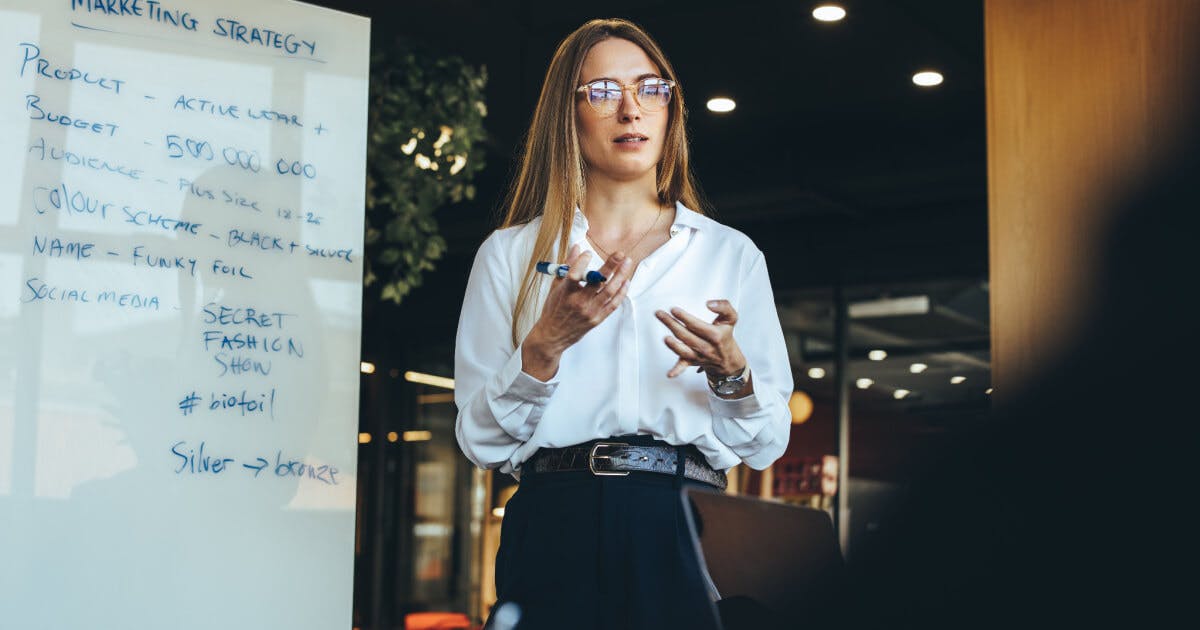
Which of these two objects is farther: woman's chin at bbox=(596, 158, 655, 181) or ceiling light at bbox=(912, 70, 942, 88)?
ceiling light at bbox=(912, 70, 942, 88)

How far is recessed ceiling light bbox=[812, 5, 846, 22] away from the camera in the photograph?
15.6 ft

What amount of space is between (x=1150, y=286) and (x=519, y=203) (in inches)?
56.1

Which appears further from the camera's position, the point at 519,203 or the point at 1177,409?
the point at 519,203

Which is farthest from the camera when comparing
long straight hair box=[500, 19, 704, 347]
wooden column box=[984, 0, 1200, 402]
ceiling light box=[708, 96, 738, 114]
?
ceiling light box=[708, 96, 738, 114]

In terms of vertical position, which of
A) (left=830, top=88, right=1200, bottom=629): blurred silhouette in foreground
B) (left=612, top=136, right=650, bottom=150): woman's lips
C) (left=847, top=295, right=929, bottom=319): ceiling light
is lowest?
(left=830, top=88, right=1200, bottom=629): blurred silhouette in foreground

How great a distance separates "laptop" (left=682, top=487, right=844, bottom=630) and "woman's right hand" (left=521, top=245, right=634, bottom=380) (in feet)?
1.97

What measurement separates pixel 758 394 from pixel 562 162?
0.47 metres

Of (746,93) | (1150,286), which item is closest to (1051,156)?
(1150,286)

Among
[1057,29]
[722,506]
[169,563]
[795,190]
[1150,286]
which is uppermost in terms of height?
[795,190]

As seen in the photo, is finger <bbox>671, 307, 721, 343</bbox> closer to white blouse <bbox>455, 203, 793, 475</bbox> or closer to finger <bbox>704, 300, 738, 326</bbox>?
finger <bbox>704, 300, 738, 326</bbox>

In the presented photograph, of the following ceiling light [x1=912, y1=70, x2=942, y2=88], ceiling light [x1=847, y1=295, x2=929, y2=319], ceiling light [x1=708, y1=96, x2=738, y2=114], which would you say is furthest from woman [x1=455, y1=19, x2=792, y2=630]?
ceiling light [x1=847, y1=295, x2=929, y2=319]

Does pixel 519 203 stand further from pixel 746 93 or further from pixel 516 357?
pixel 746 93

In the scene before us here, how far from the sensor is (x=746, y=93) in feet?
19.3

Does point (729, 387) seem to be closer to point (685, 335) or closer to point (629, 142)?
point (685, 335)
